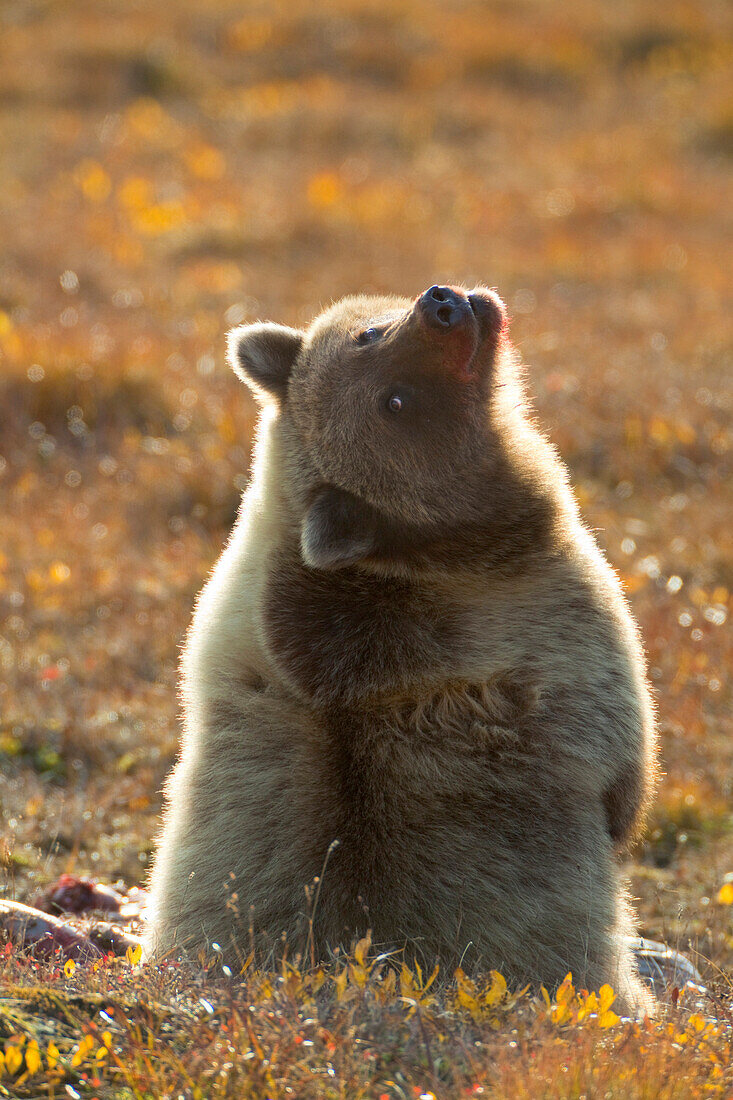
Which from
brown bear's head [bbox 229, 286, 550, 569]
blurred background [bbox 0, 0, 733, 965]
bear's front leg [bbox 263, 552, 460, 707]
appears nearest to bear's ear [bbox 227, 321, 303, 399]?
brown bear's head [bbox 229, 286, 550, 569]

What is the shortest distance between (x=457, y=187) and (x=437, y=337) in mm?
13076

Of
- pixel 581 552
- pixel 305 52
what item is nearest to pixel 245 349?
pixel 581 552

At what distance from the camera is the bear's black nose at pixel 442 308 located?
11.8 feet

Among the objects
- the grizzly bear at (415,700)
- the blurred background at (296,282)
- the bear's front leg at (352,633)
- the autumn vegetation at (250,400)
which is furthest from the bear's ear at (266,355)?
the autumn vegetation at (250,400)

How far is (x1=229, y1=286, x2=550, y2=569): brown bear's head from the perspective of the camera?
3574mm

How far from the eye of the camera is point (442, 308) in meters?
3.60

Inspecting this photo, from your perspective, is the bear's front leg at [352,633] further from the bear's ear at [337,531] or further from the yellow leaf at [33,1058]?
the yellow leaf at [33,1058]

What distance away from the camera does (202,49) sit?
2219 centimetres

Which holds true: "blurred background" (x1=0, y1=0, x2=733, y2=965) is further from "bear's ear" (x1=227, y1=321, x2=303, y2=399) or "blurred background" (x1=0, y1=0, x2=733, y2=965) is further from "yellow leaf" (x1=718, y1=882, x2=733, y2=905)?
"bear's ear" (x1=227, y1=321, x2=303, y2=399)

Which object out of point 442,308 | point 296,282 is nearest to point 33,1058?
point 442,308

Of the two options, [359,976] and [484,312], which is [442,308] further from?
[359,976]

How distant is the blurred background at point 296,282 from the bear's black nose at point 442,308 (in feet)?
5.25

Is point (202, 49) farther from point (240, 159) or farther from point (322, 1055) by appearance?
point (322, 1055)

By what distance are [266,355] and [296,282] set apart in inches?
349
